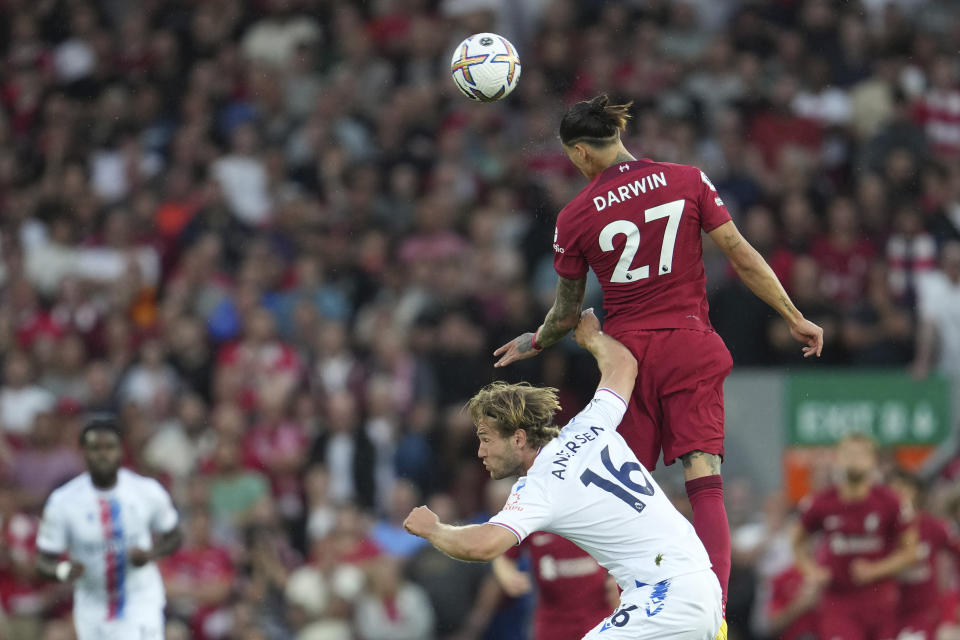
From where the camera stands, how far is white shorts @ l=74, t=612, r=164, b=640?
10.0 meters

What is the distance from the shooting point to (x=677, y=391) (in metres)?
7.89

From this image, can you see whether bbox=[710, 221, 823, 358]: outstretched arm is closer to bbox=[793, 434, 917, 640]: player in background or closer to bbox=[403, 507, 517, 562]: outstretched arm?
bbox=[403, 507, 517, 562]: outstretched arm

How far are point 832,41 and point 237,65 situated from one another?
7084 millimetres

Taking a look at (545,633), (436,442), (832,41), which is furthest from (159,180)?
(545,633)

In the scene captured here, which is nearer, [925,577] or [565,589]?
[565,589]

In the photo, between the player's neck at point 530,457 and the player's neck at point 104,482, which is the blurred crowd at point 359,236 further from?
the player's neck at point 530,457

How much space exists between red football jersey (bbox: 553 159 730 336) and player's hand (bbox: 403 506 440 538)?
70.1 inches

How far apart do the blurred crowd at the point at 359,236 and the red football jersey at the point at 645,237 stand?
470 centimetres

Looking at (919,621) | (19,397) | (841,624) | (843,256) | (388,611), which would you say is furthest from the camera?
(843,256)

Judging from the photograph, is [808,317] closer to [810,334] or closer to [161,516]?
[161,516]

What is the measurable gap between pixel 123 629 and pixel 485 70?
438cm

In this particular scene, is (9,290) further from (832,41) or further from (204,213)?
(832,41)

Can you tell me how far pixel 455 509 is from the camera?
1416 cm

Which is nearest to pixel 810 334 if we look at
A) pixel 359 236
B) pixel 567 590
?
pixel 567 590
